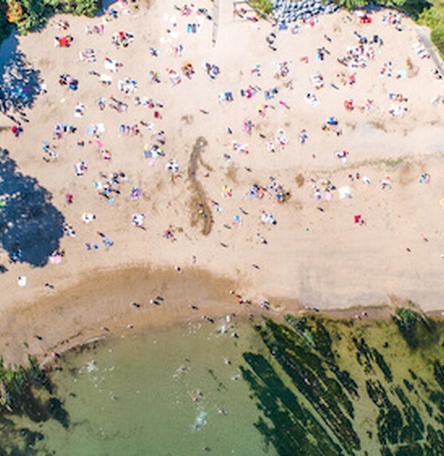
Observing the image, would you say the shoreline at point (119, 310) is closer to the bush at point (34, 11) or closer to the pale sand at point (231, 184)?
the pale sand at point (231, 184)

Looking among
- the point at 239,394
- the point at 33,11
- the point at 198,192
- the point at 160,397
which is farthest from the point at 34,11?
the point at 239,394

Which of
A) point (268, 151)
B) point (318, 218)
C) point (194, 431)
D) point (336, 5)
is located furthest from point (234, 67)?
point (194, 431)

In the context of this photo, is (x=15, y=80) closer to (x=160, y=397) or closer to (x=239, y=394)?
(x=160, y=397)

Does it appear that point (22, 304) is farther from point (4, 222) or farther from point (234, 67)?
point (234, 67)

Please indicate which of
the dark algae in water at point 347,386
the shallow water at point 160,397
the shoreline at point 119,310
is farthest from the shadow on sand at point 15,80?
the dark algae in water at point 347,386

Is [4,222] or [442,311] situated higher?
[4,222]

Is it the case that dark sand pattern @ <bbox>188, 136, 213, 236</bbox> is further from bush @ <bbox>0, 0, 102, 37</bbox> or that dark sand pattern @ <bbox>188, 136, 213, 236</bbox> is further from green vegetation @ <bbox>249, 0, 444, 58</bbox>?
bush @ <bbox>0, 0, 102, 37</bbox>
